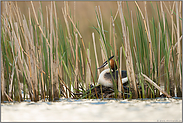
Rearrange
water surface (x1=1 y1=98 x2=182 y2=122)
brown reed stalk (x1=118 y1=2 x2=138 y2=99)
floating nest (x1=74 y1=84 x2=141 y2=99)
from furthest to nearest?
1. floating nest (x1=74 y1=84 x2=141 y2=99)
2. brown reed stalk (x1=118 y1=2 x2=138 y2=99)
3. water surface (x1=1 y1=98 x2=182 y2=122)

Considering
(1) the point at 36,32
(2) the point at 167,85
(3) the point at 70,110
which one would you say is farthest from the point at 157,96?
(1) the point at 36,32

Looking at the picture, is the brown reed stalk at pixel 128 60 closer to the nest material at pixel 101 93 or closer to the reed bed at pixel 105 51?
the reed bed at pixel 105 51

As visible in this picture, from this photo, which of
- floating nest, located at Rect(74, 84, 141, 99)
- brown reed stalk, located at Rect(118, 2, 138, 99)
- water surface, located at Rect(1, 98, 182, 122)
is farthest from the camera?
floating nest, located at Rect(74, 84, 141, 99)

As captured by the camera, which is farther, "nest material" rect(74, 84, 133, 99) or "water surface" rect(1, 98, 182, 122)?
"nest material" rect(74, 84, 133, 99)

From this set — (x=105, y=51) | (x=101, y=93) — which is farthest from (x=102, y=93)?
(x=105, y=51)

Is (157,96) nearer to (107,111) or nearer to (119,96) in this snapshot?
(119,96)

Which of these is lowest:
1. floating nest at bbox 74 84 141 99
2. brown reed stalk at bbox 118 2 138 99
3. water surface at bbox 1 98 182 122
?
water surface at bbox 1 98 182 122

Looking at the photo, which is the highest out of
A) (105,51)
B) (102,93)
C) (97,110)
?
(105,51)

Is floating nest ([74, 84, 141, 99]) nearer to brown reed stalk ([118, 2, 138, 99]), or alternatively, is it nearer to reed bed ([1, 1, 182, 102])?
reed bed ([1, 1, 182, 102])

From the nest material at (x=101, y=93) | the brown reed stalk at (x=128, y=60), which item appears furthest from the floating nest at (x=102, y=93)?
the brown reed stalk at (x=128, y=60)

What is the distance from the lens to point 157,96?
8.86 ft

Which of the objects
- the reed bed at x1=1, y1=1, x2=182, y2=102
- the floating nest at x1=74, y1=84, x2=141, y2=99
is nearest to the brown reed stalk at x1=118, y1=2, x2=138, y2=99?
the reed bed at x1=1, y1=1, x2=182, y2=102

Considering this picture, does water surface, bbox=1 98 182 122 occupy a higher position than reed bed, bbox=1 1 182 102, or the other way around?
reed bed, bbox=1 1 182 102

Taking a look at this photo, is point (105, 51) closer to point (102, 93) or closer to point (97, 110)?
point (102, 93)
